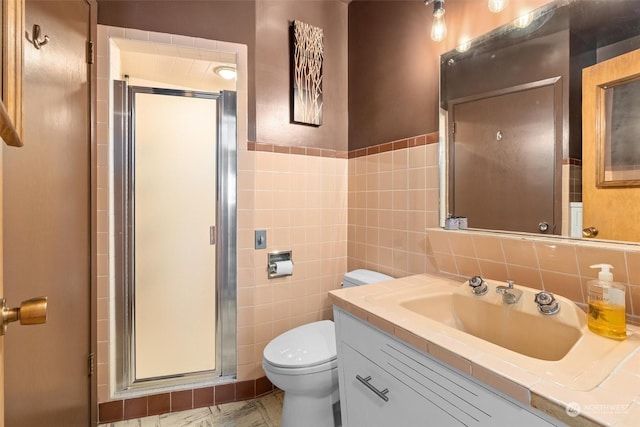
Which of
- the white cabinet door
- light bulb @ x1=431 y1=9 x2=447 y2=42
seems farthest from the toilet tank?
light bulb @ x1=431 y1=9 x2=447 y2=42

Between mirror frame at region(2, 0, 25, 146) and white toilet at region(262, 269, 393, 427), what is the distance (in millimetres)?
1174

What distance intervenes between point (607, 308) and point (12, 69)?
132 cm

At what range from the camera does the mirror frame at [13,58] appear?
0.43 m

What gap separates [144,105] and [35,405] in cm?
170

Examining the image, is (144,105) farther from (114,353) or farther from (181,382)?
(181,382)

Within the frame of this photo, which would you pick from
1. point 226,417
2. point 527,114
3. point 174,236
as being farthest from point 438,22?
point 226,417

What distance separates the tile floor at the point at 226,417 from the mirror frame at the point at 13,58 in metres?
1.65

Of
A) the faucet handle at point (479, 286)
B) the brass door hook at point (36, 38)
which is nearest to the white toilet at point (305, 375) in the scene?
the faucet handle at point (479, 286)

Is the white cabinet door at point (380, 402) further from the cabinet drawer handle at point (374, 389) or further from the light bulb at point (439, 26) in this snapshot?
the light bulb at point (439, 26)

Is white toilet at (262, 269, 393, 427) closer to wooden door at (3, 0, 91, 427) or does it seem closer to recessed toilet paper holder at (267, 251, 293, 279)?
recessed toilet paper holder at (267, 251, 293, 279)

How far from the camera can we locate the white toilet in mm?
1264

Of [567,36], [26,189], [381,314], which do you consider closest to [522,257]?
[381,314]

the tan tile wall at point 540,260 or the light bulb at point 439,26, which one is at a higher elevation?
the light bulb at point 439,26

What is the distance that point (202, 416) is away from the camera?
5.28 ft
